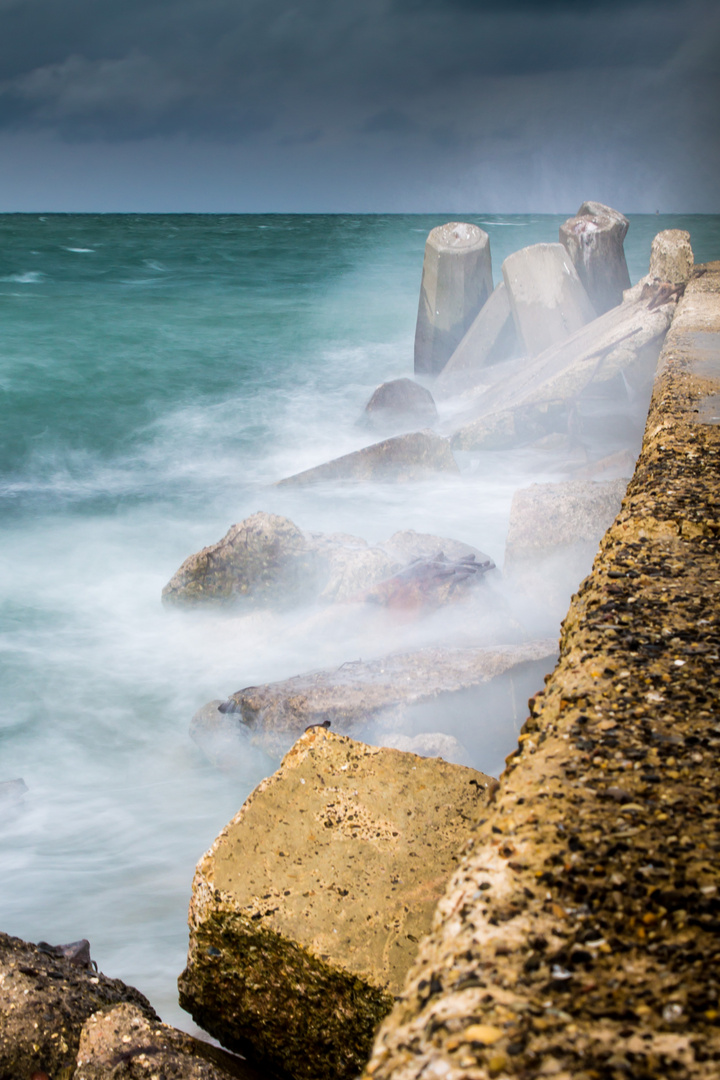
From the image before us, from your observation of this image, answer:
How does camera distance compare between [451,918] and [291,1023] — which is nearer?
[451,918]

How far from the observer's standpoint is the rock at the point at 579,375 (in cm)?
746

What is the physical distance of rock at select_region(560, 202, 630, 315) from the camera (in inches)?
410

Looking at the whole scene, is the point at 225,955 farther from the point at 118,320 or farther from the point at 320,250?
the point at 320,250

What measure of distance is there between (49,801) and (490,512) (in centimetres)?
484

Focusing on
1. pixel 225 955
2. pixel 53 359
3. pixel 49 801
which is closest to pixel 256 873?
pixel 225 955

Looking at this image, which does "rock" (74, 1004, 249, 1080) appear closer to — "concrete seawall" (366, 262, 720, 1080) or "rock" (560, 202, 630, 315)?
"concrete seawall" (366, 262, 720, 1080)

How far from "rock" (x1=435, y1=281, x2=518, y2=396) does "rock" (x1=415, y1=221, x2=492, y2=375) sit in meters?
0.28

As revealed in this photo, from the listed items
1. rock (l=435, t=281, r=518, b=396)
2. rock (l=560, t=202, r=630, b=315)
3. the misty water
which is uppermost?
rock (l=560, t=202, r=630, b=315)

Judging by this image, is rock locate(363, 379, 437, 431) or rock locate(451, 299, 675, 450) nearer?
rock locate(451, 299, 675, 450)

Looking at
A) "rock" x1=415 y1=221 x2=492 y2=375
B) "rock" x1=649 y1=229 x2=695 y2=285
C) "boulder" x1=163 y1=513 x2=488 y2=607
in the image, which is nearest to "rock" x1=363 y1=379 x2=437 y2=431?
"rock" x1=415 y1=221 x2=492 y2=375

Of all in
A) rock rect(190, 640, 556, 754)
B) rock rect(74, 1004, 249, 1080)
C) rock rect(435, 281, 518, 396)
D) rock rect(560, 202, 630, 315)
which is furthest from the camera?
rock rect(435, 281, 518, 396)

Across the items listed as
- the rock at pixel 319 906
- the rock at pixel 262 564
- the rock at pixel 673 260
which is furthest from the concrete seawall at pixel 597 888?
the rock at pixel 673 260

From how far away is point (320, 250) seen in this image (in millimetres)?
33406

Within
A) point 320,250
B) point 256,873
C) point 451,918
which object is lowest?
point 256,873
